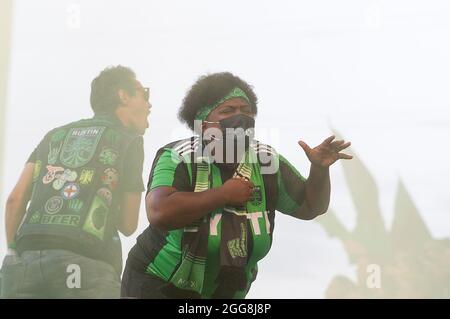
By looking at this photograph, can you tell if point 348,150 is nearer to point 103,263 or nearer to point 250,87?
point 250,87

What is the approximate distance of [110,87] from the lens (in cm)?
242

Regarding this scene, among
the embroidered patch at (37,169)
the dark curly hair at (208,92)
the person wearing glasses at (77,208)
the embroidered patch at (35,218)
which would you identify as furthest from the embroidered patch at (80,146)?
the dark curly hair at (208,92)

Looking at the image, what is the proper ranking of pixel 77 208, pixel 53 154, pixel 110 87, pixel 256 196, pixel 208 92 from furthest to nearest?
pixel 110 87, pixel 53 154, pixel 77 208, pixel 208 92, pixel 256 196

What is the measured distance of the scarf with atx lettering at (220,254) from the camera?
1.56 metres

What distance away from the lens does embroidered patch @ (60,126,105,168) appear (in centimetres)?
224

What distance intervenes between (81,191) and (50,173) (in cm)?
15

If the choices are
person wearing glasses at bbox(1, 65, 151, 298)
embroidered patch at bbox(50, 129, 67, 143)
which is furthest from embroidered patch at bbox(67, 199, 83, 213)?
embroidered patch at bbox(50, 129, 67, 143)

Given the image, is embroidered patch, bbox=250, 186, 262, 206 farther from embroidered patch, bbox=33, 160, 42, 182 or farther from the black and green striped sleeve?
embroidered patch, bbox=33, 160, 42, 182

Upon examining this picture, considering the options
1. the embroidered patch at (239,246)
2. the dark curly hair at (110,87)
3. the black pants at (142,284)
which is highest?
the dark curly hair at (110,87)

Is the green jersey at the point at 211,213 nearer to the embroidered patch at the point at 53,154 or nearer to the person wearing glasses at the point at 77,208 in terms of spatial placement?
the person wearing glasses at the point at 77,208

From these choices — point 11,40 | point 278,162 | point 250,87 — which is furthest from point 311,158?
point 11,40

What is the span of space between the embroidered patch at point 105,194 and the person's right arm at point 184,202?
711 mm

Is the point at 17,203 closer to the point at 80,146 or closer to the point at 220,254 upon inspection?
the point at 80,146

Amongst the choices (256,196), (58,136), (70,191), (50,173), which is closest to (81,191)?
(70,191)
